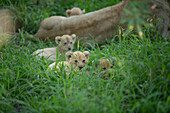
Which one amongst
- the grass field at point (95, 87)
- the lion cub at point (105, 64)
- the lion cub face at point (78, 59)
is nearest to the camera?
the grass field at point (95, 87)

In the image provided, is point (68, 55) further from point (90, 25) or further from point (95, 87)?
point (90, 25)

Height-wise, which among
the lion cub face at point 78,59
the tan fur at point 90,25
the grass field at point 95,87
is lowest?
the grass field at point 95,87

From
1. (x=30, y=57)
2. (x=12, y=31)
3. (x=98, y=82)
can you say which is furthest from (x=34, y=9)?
(x=98, y=82)

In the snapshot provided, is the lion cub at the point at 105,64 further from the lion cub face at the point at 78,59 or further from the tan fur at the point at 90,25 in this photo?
the tan fur at the point at 90,25

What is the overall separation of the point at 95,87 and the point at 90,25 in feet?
9.66

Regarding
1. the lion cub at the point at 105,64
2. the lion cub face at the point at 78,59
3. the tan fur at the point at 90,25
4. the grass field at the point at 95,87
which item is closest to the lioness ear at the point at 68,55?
the lion cub face at the point at 78,59

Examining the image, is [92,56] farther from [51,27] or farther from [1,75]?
[51,27]

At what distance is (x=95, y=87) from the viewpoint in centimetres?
275

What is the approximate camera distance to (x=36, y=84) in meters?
3.21

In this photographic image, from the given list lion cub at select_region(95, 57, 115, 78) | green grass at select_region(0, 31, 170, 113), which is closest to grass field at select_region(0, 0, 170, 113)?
green grass at select_region(0, 31, 170, 113)

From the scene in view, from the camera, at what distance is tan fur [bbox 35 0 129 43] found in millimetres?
5155

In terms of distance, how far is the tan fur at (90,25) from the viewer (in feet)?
16.9

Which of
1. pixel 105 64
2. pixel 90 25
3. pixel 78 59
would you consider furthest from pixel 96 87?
pixel 90 25

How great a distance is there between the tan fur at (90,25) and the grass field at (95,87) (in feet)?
4.56
